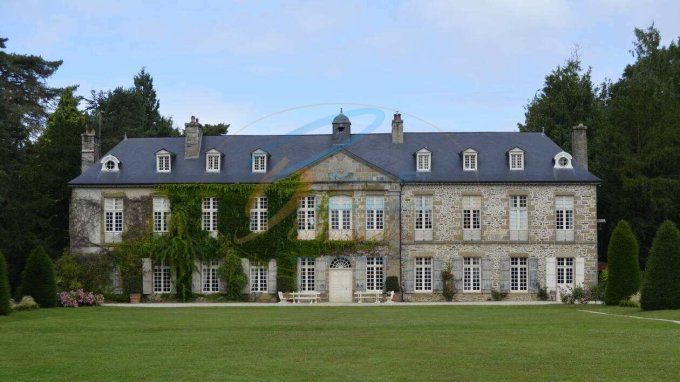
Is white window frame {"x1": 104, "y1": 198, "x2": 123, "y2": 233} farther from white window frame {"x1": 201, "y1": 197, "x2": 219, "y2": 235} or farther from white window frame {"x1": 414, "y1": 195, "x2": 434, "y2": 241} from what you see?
white window frame {"x1": 414, "y1": 195, "x2": 434, "y2": 241}

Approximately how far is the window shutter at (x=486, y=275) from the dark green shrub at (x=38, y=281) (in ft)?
64.4

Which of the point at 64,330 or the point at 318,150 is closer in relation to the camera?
the point at 64,330

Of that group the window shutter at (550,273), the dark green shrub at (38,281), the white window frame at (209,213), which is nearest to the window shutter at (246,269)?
the white window frame at (209,213)

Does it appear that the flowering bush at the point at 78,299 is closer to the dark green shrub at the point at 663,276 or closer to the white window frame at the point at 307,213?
the white window frame at the point at 307,213

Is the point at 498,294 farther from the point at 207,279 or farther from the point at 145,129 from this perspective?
the point at 145,129

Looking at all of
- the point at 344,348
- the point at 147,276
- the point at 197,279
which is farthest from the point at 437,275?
the point at 344,348

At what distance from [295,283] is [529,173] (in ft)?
40.0

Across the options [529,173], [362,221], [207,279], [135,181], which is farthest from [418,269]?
[135,181]

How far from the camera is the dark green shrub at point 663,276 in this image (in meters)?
29.3

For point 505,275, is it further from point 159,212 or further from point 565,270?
point 159,212

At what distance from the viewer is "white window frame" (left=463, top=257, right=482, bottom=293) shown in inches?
1790

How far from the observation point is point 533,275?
45.2 metres

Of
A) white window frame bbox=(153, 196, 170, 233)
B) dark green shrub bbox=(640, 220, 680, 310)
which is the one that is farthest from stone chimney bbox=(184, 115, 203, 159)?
dark green shrub bbox=(640, 220, 680, 310)

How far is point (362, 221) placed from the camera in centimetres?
4553
